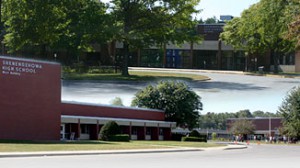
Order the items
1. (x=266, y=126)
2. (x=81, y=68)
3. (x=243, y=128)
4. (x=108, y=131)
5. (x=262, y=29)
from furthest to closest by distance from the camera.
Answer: (x=266, y=126), (x=243, y=128), (x=262, y=29), (x=108, y=131), (x=81, y=68)

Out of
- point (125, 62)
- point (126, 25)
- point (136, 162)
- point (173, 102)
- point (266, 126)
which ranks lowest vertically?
point (266, 126)

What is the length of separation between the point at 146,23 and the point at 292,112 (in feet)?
107

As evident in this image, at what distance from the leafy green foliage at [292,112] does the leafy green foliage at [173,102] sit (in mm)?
12414

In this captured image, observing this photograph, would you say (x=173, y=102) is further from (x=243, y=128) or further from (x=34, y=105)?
(x=243, y=128)

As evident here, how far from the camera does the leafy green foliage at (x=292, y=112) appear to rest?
73375mm

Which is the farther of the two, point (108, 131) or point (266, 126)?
point (266, 126)

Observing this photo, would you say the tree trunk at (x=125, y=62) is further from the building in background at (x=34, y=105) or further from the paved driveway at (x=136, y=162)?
the paved driveway at (x=136, y=162)

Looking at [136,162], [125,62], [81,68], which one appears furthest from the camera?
[125,62]

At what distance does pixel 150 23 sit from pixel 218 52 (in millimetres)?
39643

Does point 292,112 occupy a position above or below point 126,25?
below

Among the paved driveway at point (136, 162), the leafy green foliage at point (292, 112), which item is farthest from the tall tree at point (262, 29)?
the paved driveway at point (136, 162)

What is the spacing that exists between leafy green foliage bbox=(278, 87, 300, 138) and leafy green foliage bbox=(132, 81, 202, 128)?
1241 centimetres

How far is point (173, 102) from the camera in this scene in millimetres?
71375

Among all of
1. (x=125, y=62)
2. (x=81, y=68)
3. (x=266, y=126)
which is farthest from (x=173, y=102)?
(x=266, y=126)
